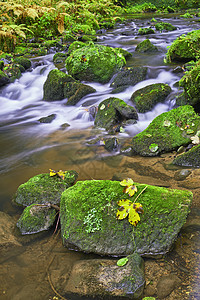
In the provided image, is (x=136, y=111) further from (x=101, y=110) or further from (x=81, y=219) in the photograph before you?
(x=81, y=219)

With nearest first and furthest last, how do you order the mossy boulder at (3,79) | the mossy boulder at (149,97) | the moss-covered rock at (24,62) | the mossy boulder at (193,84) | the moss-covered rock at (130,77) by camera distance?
the mossy boulder at (193,84) → the mossy boulder at (149,97) → the moss-covered rock at (130,77) → the mossy boulder at (3,79) → the moss-covered rock at (24,62)

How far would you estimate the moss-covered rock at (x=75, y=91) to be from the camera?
771 centimetres

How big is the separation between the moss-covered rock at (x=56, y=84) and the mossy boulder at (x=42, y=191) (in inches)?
188

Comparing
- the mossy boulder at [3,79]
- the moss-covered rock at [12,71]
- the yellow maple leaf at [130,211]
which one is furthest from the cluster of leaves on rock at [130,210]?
the moss-covered rock at [12,71]

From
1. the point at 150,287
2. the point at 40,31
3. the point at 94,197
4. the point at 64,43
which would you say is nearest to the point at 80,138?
the point at 94,197

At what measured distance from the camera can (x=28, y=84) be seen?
977 centimetres

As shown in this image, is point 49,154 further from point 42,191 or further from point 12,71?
point 12,71

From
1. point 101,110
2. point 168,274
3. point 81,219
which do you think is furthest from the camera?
point 101,110

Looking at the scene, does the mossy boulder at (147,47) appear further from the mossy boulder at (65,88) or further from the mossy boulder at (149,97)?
the mossy boulder at (149,97)

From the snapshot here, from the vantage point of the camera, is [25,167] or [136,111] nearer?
[25,167]

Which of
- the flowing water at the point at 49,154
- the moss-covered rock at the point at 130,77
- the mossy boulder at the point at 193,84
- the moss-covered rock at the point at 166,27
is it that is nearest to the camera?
the flowing water at the point at 49,154

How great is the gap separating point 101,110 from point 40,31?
10.7 meters

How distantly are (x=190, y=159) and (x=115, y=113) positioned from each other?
2.38 metres

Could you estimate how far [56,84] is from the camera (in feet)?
26.4
